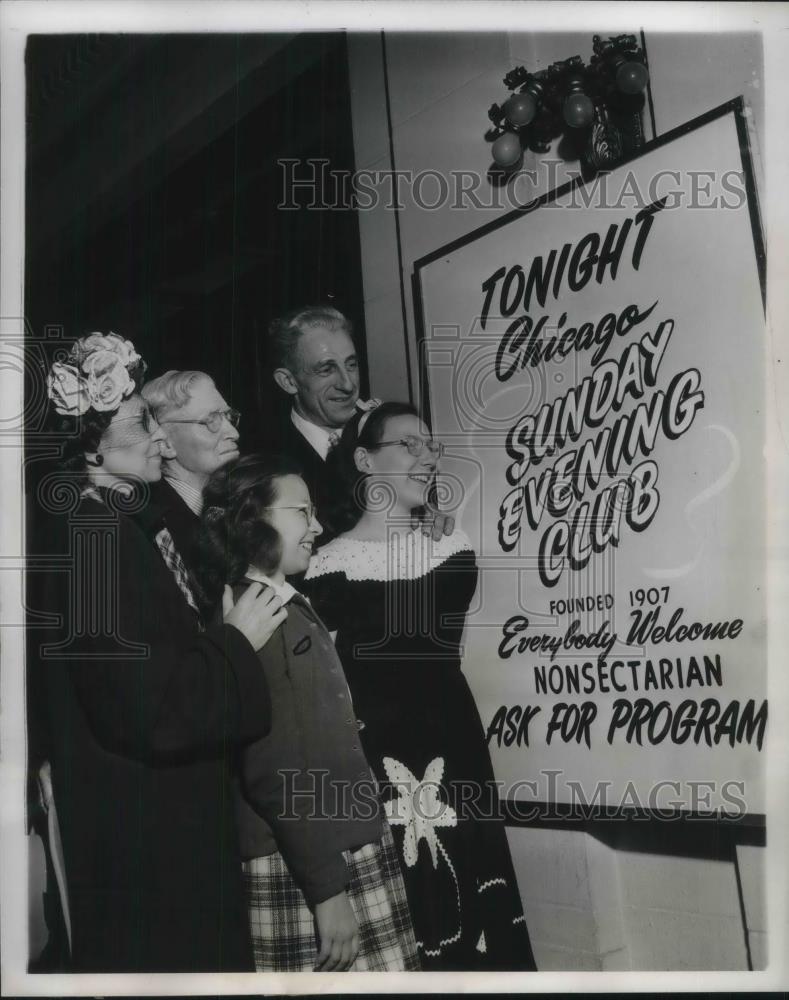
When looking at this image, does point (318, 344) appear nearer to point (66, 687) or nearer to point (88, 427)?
point (88, 427)

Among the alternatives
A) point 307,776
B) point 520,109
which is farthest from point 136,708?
point 520,109

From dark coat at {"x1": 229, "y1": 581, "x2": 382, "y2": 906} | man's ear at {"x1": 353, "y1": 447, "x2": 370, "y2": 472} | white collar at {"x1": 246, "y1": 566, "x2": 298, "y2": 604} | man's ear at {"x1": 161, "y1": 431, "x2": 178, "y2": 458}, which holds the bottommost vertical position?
dark coat at {"x1": 229, "y1": 581, "x2": 382, "y2": 906}

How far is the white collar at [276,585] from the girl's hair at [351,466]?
22 cm

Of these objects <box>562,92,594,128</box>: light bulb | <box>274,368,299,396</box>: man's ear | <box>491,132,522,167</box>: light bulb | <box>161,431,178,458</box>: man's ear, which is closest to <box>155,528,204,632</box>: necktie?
<box>161,431,178,458</box>: man's ear

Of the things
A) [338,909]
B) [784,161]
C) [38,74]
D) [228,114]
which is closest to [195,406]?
[228,114]

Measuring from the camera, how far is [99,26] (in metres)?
3.41

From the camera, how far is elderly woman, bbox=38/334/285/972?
3.26m

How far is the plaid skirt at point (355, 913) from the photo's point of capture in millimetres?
3236

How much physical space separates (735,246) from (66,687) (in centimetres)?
247

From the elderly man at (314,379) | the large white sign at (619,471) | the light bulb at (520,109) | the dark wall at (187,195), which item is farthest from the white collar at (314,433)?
the light bulb at (520,109)

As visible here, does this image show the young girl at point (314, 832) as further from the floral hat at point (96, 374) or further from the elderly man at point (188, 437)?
the floral hat at point (96, 374)

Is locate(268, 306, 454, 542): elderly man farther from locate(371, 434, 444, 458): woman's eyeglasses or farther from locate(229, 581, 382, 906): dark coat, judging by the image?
locate(229, 581, 382, 906): dark coat

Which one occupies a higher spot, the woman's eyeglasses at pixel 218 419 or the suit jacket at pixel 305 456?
the woman's eyeglasses at pixel 218 419

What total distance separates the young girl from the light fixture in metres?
1.64
